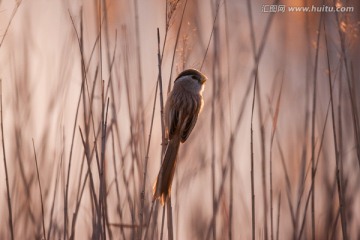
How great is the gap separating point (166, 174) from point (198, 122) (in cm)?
87

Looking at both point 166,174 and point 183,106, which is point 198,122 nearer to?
point 183,106

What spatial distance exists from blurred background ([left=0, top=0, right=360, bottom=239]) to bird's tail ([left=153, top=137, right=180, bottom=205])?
24 centimetres

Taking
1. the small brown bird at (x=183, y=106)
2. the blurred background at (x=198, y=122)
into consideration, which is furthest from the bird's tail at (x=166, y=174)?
the blurred background at (x=198, y=122)

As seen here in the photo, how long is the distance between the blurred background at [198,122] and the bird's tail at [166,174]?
241 millimetres

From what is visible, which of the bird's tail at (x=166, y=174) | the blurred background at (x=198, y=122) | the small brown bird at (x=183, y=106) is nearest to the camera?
the bird's tail at (x=166, y=174)

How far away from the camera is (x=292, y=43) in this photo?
11.1ft

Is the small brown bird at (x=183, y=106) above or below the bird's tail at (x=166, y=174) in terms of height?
above

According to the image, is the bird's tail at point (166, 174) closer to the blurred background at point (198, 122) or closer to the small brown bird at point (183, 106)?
the small brown bird at point (183, 106)

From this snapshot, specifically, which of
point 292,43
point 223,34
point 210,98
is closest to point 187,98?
point 210,98

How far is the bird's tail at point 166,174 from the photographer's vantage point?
2514mm

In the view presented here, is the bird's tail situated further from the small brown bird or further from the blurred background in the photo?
the blurred background

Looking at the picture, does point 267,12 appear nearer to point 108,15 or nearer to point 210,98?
point 210,98

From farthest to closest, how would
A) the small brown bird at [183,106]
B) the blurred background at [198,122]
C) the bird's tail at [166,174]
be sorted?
the blurred background at [198,122], the small brown bird at [183,106], the bird's tail at [166,174]

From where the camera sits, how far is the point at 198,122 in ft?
11.2
